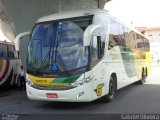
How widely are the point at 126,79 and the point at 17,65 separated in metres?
A: 6.75

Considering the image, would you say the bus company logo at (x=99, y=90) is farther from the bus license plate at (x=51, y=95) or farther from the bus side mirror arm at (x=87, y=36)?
the bus side mirror arm at (x=87, y=36)

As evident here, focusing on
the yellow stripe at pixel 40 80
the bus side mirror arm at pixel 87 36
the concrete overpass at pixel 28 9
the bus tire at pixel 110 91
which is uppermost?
the concrete overpass at pixel 28 9

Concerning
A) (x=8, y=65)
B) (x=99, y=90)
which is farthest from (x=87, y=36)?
(x=8, y=65)

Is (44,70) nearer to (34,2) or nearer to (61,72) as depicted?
(61,72)

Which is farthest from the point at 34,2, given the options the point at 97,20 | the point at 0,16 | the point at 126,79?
the point at 0,16

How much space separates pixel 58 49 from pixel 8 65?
7062mm

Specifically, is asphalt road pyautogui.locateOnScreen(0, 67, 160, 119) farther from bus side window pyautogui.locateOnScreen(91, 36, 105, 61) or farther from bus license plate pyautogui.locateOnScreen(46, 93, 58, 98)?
bus side window pyautogui.locateOnScreen(91, 36, 105, 61)

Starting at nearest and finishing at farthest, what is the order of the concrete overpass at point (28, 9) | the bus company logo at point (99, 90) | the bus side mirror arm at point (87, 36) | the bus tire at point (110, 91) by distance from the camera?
the bus side mirror arm at point (87, 36), the bus company logo at point (99, 90), the bus tire at point (110, 91), the concrete overpass at point (28, 9)

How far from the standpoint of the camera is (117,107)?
36.1 feet

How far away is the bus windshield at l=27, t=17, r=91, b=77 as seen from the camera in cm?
1040

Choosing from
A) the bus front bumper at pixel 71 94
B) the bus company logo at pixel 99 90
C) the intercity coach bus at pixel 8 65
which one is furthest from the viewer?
the intercity coach bus at pixel 8 65

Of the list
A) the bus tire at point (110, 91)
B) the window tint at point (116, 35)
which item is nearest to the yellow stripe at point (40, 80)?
the bus tire at point (110, 91)

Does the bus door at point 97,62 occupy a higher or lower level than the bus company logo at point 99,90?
higher

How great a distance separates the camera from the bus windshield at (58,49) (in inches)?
409
